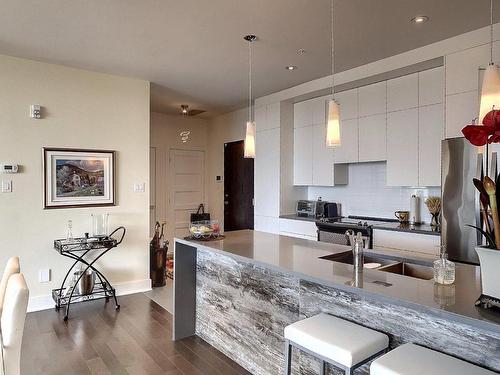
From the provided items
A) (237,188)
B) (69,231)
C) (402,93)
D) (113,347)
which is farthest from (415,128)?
(69,231)

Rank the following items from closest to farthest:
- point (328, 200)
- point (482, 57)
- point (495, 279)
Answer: point (495, 279)
point (482, 57)
point (328, 200)

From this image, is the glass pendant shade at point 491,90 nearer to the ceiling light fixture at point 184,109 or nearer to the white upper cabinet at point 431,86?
the white upper cabinet at point 431,86

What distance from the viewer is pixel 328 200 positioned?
529 centimetres

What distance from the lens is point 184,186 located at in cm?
719

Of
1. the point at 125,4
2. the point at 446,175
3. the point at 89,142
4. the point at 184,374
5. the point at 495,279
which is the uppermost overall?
the point at 125,4

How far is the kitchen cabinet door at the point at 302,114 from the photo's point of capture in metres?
5.19

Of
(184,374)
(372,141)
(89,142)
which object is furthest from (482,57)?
(89,142)

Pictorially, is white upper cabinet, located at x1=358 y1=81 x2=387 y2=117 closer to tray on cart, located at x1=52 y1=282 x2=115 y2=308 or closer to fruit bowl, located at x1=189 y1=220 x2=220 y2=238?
fruit bowl, located at x1=189 y1=220 x2=220 y2=238

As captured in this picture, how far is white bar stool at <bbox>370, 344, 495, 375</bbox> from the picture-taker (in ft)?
4.39

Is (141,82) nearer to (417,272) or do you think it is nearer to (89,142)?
(89,142)

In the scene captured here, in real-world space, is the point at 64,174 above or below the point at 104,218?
above

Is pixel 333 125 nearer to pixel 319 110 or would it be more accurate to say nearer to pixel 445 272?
pixel 445 272

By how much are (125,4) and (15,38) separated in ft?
4.59

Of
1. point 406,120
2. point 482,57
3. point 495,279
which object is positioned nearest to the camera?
point 495,279
